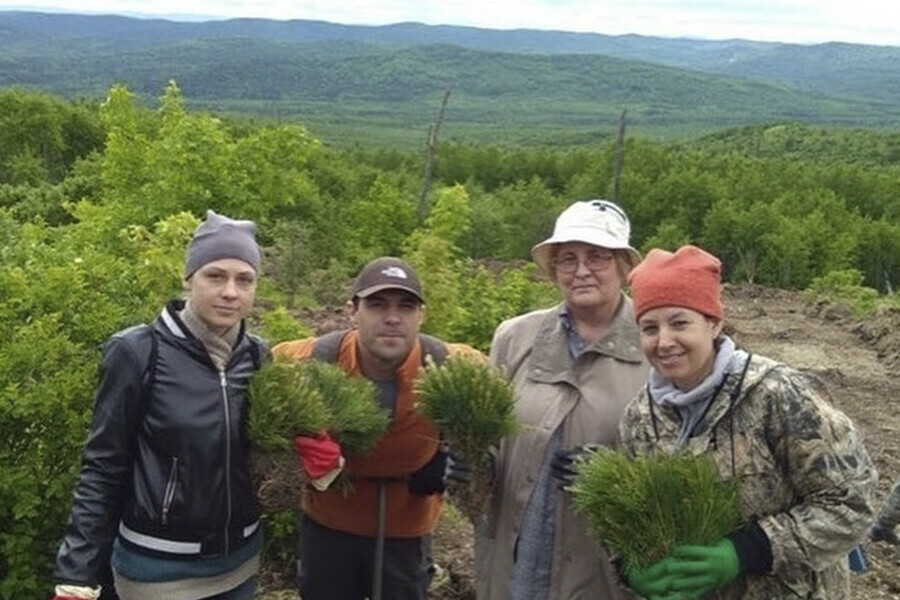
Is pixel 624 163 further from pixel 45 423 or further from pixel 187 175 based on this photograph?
pixel 45 423

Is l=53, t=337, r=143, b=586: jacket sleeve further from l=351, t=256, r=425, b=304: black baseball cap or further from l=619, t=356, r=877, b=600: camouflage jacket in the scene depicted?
l=619, t=356, r=877, b=600: camouflage jacket

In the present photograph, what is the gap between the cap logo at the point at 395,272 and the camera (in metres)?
3.33

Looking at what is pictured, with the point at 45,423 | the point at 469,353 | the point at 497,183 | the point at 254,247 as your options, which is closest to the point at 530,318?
the point at 469,353

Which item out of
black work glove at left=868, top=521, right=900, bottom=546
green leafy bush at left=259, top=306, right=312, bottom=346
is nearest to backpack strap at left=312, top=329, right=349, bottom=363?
black work glove at left=868, top=521, right=900, bottom=546

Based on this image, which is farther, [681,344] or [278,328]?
[278,328]

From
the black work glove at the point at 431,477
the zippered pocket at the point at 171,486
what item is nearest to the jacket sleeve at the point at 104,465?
the zippered pocket at the point at 171,486

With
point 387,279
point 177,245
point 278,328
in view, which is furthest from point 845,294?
point 387,279

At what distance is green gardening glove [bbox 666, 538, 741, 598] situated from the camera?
96.7 inches

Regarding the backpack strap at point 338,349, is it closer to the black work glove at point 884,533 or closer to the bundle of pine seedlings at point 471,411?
the bundle of pine seedlings at point 471,411

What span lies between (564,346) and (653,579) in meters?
0.83

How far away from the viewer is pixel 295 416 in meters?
3.04

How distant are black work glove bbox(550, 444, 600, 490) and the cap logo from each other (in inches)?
30.6

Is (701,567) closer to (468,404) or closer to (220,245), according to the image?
(468,404)

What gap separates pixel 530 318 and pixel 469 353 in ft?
0.79
